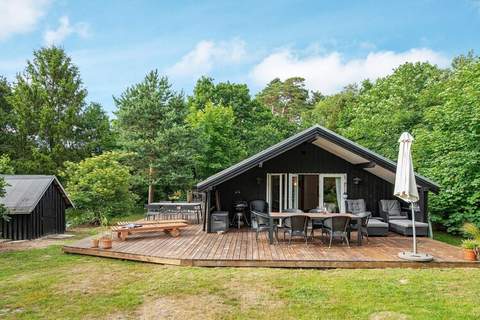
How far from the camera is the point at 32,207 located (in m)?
10.1

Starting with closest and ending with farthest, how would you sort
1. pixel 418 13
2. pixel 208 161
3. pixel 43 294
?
pixel 43 294
pixel 418 13
pixel 208 161

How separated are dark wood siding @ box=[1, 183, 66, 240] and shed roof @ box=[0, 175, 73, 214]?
24 cm

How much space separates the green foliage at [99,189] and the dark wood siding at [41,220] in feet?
5.46

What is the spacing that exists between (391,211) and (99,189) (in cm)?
1093

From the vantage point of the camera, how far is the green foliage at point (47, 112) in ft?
65.7

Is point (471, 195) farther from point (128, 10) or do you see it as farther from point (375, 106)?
point (128, 10)

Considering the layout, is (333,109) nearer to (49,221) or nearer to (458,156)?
(458,156)

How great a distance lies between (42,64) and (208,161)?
11793 millimetres

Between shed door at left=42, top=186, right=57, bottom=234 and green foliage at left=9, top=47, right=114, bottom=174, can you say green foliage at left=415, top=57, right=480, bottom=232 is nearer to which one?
shed door at left=42, top=186, right=57, bottom=234

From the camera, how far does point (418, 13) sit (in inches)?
548

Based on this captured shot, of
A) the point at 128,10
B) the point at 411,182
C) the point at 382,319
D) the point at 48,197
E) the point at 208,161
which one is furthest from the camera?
the point at 208,161

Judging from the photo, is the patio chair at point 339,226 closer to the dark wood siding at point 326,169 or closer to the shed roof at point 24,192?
the dark wood siding at point 326,169

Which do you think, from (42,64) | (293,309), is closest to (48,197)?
(293,309)

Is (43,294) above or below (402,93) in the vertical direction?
below
